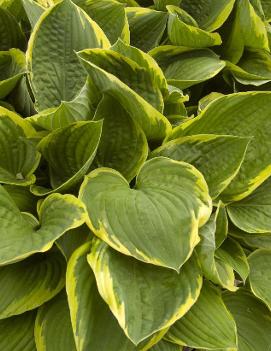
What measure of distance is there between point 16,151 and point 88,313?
349 millimetres

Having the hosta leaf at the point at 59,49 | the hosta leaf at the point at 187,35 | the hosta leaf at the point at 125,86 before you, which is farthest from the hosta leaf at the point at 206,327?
the hosta leaf at the point at 187,35

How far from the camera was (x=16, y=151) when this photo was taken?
1.00 m

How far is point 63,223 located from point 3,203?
11cm

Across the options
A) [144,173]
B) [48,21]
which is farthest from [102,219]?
[48,21]

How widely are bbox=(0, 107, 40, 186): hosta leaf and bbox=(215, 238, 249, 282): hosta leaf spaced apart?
1.29 feet

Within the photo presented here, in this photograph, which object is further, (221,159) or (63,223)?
(221,159)

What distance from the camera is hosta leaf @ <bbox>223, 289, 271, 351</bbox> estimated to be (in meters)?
1.04

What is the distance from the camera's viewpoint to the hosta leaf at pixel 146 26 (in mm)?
1261

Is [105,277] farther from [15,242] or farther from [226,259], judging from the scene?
[226,259]

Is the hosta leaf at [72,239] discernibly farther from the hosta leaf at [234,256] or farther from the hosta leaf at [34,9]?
the hosta leaf at [34,9]

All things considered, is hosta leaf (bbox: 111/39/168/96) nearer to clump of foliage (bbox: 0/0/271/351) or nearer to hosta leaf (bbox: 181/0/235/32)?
clump of foliage (bbox: 0/0/271/351)

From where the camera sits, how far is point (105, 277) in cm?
81

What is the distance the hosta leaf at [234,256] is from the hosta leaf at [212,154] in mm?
140

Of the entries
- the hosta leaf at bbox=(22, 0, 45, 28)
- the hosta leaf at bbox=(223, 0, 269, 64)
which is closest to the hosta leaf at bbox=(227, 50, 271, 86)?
the hosta leaf at bbox=(223, 0, 269, 64)
